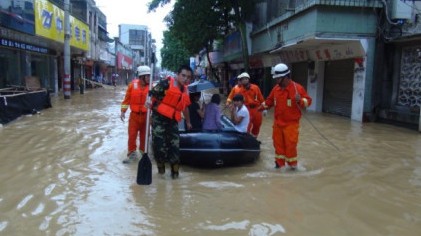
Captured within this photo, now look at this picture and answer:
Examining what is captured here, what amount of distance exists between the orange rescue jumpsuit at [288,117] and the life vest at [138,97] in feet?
7.38

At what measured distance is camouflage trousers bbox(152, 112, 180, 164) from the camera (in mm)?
6207

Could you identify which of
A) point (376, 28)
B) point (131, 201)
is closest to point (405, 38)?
point (376, 28)

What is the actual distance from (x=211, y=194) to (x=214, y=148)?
3.81 feet

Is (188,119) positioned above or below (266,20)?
below

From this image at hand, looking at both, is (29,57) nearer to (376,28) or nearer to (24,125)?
(24,125)

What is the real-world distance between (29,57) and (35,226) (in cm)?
2053

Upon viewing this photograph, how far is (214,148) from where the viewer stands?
6652 mm

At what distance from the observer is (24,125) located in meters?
Result: 12.1

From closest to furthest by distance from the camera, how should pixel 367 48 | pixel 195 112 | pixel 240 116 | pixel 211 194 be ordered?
pixel 211 194
pixel 195 112
pixel 240 116
pixel 367 48

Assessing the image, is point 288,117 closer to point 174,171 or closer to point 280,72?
point 280,72

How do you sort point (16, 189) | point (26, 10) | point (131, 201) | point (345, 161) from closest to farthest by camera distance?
point (131, 201), point (16, 189), point (345, 161), point (26, 10)

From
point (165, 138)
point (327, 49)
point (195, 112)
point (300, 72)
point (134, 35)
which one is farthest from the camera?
point (134, 35)

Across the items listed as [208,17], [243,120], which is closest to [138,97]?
[243,120]

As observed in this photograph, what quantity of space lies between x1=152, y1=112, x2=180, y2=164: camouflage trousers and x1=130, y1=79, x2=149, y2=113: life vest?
4.11ft
